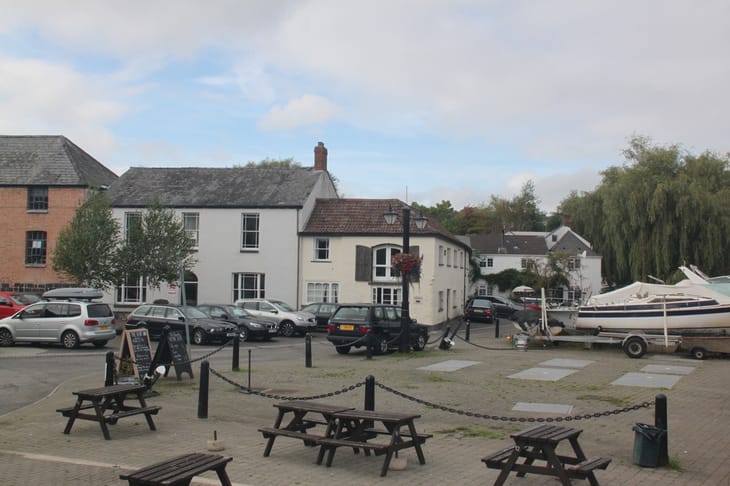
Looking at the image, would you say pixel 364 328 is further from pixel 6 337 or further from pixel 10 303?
pixel 10 303

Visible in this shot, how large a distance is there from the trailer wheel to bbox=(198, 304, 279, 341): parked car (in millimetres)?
13568

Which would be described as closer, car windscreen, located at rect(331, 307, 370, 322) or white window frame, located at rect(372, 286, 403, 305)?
car windscreen, located at rect(331, 307, 370, 322)

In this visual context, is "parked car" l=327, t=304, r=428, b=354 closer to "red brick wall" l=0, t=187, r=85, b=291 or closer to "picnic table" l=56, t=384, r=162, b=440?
"picnic table" l=56, t=384, r=162, b=440

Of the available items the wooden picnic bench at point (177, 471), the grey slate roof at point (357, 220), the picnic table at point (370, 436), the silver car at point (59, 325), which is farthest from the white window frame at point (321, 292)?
the wooden picnic bench at point (177, 471)

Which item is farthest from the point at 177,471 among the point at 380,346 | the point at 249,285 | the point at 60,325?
the point at 249,285

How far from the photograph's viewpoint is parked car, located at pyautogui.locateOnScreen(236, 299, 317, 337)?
31.7 metres

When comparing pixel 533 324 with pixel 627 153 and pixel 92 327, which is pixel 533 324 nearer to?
pixel 92 327

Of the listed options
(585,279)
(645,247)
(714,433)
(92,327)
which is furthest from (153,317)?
(585,279)

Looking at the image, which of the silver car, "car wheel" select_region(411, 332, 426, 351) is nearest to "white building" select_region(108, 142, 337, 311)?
the silver car

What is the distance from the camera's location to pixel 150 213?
117 ft

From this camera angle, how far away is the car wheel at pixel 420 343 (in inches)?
946

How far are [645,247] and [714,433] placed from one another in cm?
3226

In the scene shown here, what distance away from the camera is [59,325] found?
24.0 m

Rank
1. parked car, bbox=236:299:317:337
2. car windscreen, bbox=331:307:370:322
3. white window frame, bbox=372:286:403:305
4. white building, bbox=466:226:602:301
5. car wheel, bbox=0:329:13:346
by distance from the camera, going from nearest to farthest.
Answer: car windscreen, bbox=331:307:370:322 → car wheel, bbox=0:329:13:346 → parked car, bbox=236:299:317:337 → white window frame, bbox=372:286:403:305 → white building, bbox=466:226:602:301
